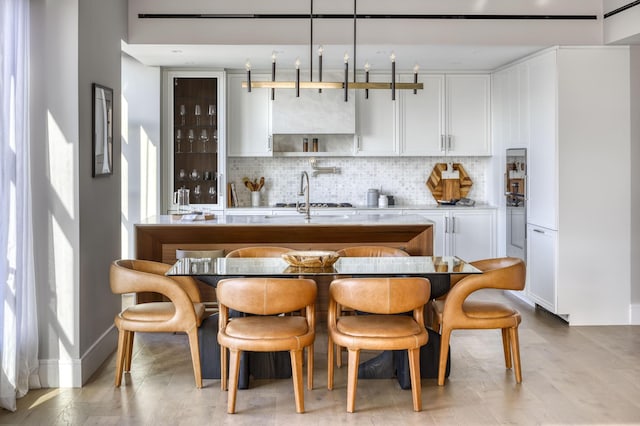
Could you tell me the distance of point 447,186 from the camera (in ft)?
27.7

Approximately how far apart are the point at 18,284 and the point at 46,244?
401mm

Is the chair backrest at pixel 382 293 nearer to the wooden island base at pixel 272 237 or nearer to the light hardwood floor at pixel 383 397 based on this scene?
the light hardwood floor at pixel 383 397

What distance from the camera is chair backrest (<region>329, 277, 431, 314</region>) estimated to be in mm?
3891

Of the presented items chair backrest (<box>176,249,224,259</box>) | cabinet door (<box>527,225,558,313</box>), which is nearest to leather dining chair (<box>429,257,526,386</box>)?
cabinet door (<box>527,225,558,313</box>)

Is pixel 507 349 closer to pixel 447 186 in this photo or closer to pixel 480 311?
pixel 480 311

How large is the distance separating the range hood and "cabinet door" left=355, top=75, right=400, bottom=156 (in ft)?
0.56

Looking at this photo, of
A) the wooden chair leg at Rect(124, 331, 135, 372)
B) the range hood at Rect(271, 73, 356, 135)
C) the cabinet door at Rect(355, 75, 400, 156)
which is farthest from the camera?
the cabinet door at Rect(355, 75, 400, 156)

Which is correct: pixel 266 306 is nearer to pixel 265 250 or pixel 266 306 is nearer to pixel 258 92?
pixel 265 250

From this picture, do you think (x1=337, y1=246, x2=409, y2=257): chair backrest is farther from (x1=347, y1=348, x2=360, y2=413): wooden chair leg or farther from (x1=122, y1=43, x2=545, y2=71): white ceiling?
(x1=122, y1=43, x2=545, y2=71): white ceiling

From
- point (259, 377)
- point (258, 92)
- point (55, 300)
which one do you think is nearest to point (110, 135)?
point (55, 300)

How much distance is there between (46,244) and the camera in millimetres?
4480

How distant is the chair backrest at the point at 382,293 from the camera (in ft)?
12.8

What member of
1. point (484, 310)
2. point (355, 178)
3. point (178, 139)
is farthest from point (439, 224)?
point (484, 310)

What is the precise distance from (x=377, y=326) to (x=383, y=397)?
50 centimetres
